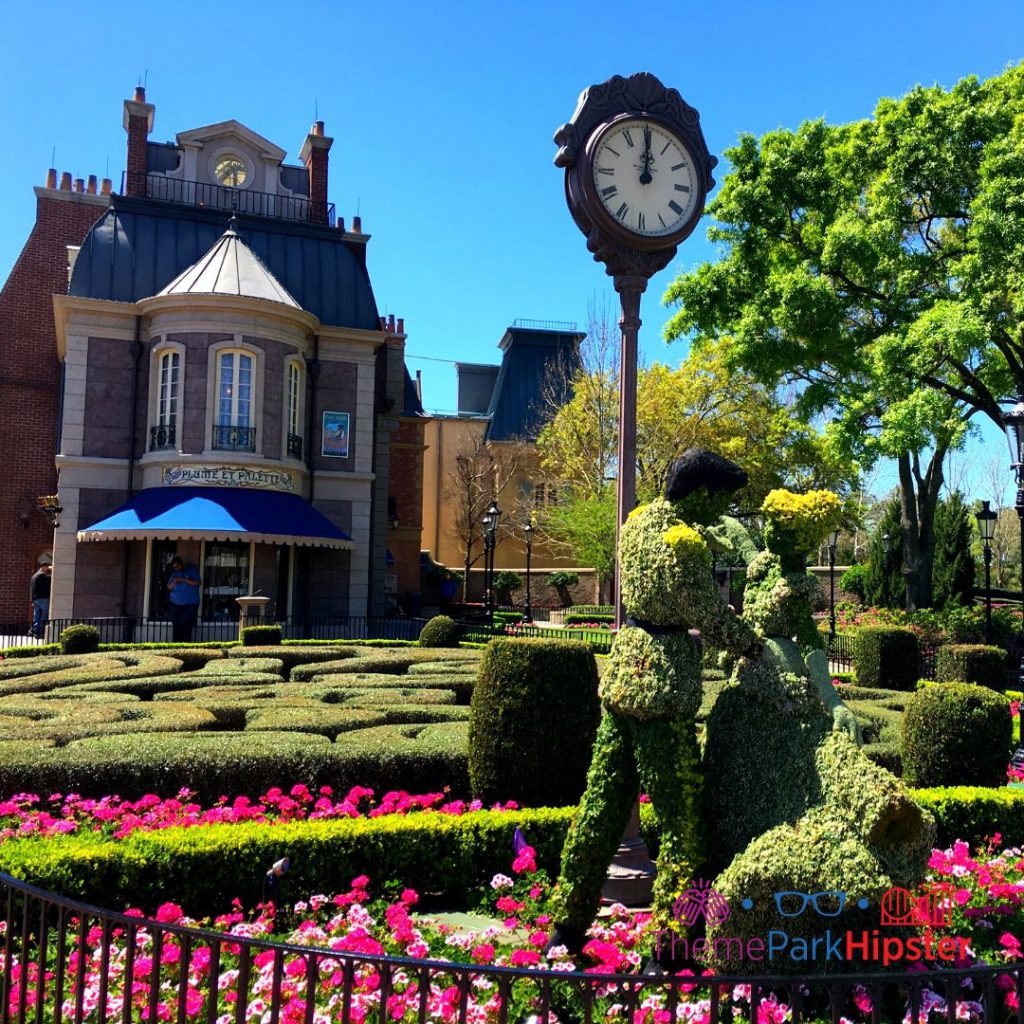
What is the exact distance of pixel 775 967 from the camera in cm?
373

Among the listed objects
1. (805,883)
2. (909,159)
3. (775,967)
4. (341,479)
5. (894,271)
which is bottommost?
(775,967)

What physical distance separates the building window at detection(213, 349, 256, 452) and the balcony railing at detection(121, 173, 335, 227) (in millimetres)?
6773

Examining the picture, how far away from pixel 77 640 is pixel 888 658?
13819 millimetres

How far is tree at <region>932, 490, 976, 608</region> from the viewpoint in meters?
27.1

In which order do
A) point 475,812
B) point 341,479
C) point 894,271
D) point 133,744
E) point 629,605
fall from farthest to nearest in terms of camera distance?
1. point 341,479
2. point 894,271
3. point 133,744
4. point 475,812
5. point 629,605

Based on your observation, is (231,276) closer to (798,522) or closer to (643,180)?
(643,180)

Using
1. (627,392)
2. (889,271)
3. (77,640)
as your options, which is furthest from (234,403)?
(627,392)

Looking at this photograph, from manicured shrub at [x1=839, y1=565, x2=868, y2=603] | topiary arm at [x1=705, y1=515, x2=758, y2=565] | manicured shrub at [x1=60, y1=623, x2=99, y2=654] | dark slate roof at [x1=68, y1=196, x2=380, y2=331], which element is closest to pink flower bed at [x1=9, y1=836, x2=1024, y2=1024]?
topiary arm at [x1=705, y1=515, x2=758, y2=565]

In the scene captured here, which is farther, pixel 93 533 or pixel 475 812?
pixel 93 533

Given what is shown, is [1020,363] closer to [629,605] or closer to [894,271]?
[894,271]

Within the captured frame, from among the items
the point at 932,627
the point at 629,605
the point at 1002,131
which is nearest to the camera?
the point at 629,605

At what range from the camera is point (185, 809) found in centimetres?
625

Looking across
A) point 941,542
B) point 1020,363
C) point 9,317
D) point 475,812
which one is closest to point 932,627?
point 1020,363

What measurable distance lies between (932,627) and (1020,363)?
259 inches
